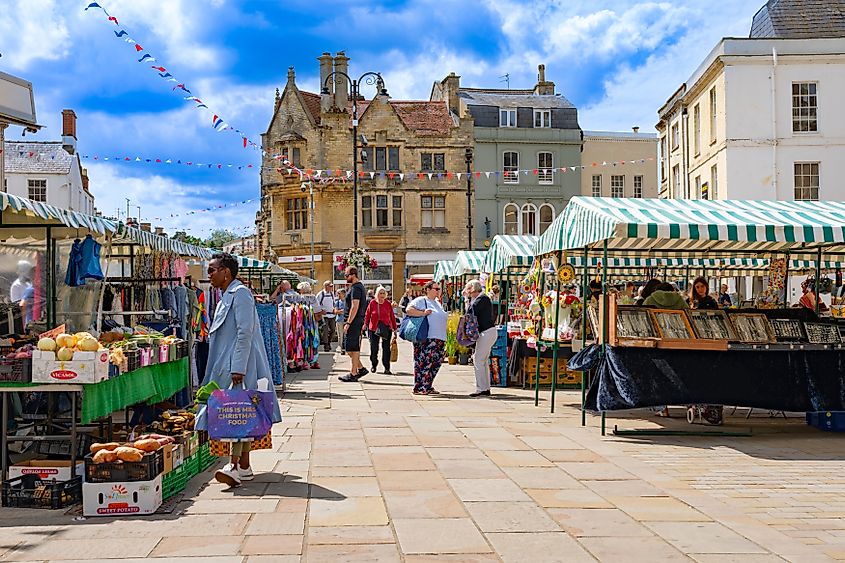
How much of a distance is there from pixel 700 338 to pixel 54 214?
6.91 meters

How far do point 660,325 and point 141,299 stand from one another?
7.42m

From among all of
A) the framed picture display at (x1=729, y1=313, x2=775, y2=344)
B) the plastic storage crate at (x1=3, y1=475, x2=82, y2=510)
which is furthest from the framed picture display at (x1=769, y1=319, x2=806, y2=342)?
the plastic storage crate at (x1=3, y1=475, x2=82, y2=510)

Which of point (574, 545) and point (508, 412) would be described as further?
point (508, 412)

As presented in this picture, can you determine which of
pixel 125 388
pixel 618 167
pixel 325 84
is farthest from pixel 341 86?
pixel 125 388

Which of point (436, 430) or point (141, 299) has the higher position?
point (141, 299)

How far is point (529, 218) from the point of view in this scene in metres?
48.5

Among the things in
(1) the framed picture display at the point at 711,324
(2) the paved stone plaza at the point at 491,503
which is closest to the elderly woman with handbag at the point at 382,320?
(2) the paved stone plaza at the point at 491,503

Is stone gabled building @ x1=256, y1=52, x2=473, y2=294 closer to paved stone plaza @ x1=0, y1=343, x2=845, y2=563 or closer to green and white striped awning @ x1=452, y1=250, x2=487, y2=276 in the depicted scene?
green and white striped awning @ x1=452, y1=250, x2=487, y2=276

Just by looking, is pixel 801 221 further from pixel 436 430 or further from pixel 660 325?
pixel 436 430

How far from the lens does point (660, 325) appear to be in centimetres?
1042

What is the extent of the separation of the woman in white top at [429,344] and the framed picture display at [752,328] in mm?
4524

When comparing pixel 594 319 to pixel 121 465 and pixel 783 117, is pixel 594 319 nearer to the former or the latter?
pixel 121 465

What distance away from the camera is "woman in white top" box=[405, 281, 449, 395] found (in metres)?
13.9

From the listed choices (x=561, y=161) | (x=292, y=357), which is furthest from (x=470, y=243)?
(x=292, y=357)
